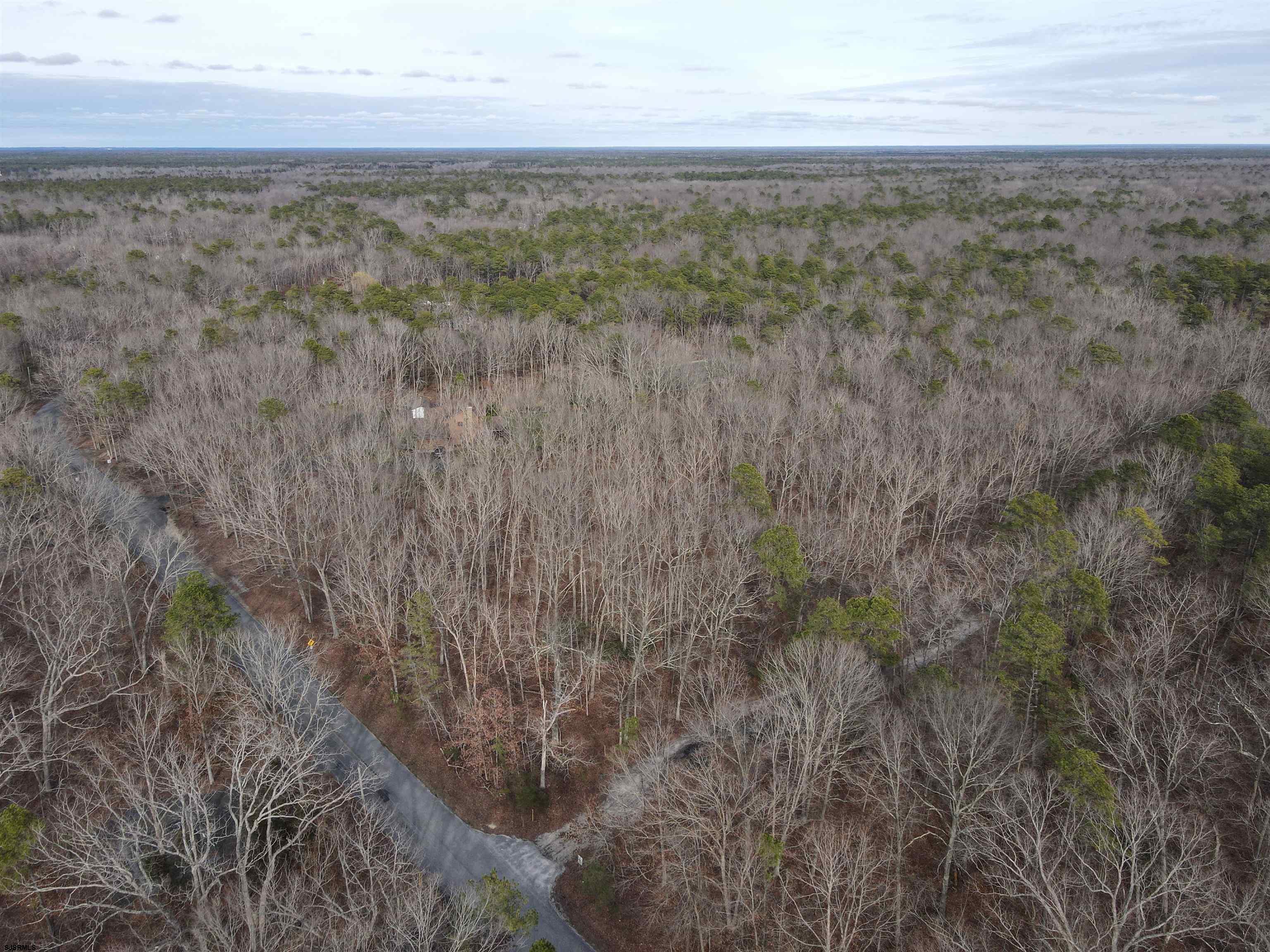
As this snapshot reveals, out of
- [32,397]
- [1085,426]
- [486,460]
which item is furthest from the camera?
[32,397]

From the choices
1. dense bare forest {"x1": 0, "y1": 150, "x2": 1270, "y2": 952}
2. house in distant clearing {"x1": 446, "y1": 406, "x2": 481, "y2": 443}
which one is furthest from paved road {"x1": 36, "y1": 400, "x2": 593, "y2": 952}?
house in distant clearing {"x1": 446, "y1": 406, "x2": 481, "y2": 443}

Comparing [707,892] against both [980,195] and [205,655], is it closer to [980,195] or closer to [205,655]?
[205,655]

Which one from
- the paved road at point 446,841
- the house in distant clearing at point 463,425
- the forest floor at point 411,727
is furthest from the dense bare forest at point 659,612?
the paved road at point 446,841

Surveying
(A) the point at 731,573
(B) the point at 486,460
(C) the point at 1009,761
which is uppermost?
(B) the point at 486,460

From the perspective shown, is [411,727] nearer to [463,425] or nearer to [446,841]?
[446,841]

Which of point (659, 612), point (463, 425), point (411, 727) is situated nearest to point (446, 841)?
point (411, 727)

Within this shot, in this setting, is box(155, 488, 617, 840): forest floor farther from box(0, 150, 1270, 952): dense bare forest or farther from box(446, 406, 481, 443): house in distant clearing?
box(446, 406, 481, 443): house in distant clearing

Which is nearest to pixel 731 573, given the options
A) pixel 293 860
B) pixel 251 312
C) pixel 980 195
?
pixel 293 860
